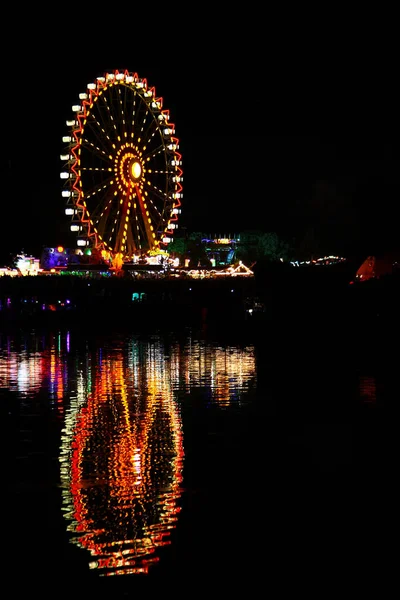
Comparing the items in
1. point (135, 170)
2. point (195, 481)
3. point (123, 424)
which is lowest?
point (195, 481)

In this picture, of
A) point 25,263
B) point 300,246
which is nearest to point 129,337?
point 25,263

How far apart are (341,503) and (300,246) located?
401ft

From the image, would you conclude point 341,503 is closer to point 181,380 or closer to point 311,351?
point 181,380

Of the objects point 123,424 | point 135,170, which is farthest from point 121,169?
point 123,424

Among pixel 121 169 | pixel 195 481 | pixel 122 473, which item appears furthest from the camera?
pixel 121 169

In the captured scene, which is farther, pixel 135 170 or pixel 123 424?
pixel 135 170

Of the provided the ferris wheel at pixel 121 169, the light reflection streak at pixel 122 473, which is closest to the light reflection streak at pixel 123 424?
the light reflection streak at pixel 122 473

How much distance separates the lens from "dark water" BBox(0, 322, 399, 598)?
6211 millimetres

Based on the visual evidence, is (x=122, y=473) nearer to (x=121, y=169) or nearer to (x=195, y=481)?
(x=195, y=481)

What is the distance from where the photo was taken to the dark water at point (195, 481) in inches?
245

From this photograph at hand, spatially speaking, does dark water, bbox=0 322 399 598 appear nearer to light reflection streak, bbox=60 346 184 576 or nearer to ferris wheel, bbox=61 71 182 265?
light reflection streak, bbox=60 346 184 576

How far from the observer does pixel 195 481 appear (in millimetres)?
8453

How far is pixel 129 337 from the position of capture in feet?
82.3

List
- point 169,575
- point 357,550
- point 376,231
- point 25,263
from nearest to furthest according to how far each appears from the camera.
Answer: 1. point 169,575
2. point 357,550
3. point 376,231
4. point 25,263
